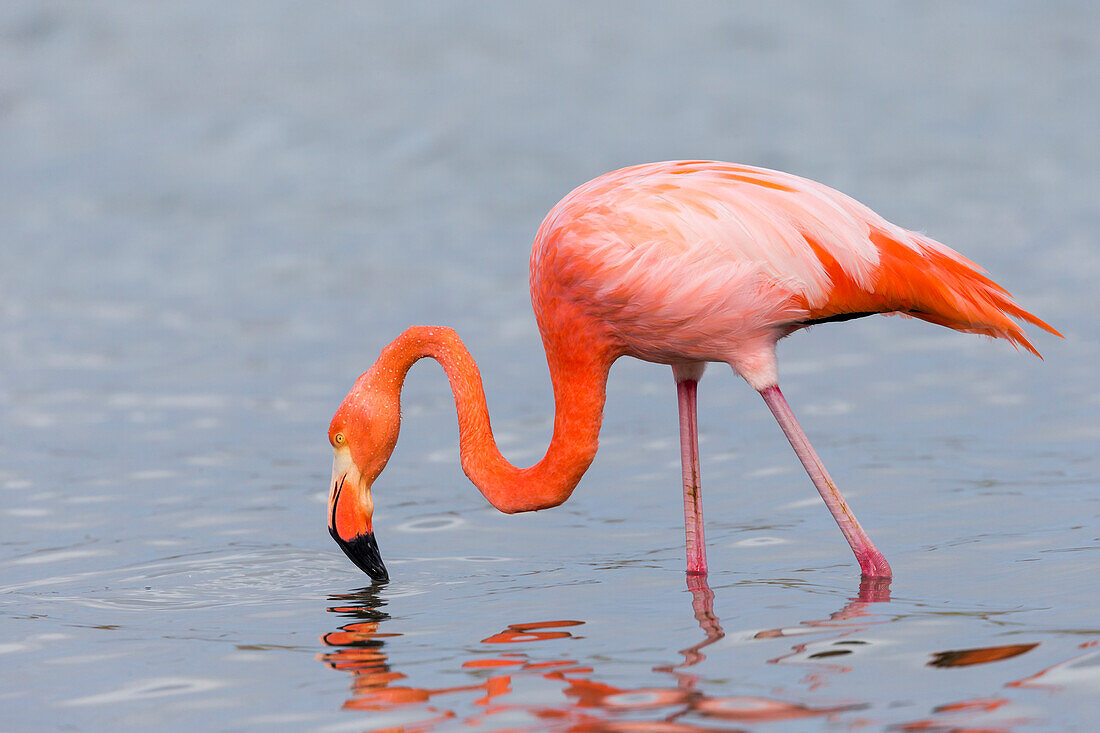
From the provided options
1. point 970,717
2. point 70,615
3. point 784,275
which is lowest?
point 970,717

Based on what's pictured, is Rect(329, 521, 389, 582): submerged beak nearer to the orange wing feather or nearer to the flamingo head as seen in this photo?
the flamingo head

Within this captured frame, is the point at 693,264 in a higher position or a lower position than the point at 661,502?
higher

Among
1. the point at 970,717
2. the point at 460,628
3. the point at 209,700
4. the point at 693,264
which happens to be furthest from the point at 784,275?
the point at 209,700

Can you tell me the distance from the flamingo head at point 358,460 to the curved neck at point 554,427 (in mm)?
117

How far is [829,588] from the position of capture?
18.9ft

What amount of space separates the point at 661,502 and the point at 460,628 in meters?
3.23

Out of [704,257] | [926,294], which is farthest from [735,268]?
[926,294]

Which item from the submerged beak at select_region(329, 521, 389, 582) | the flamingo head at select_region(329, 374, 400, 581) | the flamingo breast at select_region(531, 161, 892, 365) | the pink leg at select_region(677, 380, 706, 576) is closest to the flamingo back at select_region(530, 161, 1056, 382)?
the flamingo breast at select_region(531, 161, 892, 365)

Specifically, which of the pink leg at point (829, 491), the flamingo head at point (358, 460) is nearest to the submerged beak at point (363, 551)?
the flamingo head at point (358, 460)

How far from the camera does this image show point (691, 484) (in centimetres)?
639

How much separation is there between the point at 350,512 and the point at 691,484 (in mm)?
1482

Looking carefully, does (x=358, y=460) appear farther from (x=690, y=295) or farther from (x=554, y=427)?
(x=690, y=295)

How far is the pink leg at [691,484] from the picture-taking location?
20.6 feet

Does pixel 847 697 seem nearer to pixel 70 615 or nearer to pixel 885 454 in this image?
pixel 70 615
